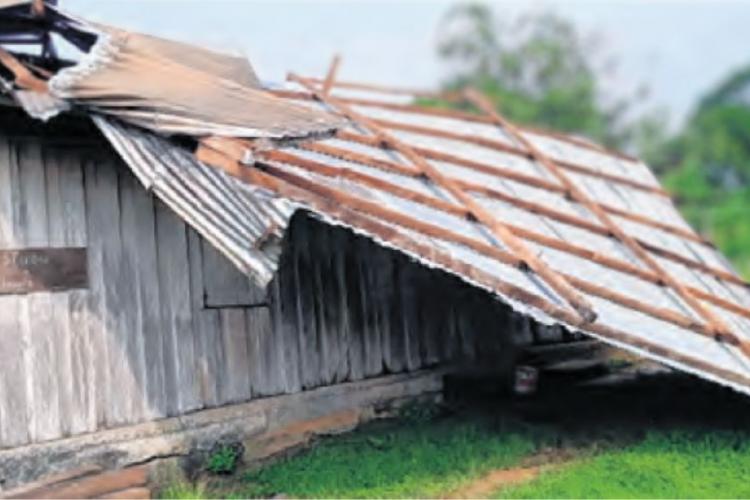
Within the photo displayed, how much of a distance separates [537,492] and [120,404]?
3027mm

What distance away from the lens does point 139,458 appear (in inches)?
285

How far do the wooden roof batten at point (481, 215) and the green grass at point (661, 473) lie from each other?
1181 millimetres

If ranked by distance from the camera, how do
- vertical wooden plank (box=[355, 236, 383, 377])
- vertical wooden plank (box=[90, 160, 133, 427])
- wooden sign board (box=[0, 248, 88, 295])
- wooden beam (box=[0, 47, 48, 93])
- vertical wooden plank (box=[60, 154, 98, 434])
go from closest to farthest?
wooden beam (box=[0, 47, 48, 93])
wooden sign board (box=[0, 248, 88, 295])
vertical wooden plank (box=[60, 154, 98, 434])
vertical wooden plank (box=[90, 160, 133, 427])
vertical wooden plank (box=[355, 236, 383, 377])

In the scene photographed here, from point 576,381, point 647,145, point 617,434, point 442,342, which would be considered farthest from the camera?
point 647,145

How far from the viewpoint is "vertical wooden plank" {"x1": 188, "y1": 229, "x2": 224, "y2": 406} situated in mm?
7664

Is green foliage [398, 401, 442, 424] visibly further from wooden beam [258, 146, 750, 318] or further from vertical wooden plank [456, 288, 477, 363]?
wooden beam [258, 146, 750, 318]

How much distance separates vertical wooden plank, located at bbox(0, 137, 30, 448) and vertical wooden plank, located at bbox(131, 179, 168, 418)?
3.04 ft

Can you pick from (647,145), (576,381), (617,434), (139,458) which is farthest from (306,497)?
(647,145)

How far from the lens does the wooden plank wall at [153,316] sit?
6.75 meters

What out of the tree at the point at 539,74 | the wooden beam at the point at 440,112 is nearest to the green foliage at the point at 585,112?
the tree at the point at 539,74

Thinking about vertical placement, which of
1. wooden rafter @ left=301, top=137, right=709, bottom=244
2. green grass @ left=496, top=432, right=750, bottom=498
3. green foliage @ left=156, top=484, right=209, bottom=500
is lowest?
green grass @ left=496, top=432, right=750, bottom=498

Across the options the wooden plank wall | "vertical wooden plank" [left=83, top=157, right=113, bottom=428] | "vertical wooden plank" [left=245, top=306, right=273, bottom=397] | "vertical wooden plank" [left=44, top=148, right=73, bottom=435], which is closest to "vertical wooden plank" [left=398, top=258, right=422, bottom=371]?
the wooden plank wall

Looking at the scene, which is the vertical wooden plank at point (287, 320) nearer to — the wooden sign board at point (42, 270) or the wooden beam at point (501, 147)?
the wooden sign board at point (42, 270)

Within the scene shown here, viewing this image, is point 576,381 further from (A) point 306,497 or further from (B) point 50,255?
(B) point 50,255
